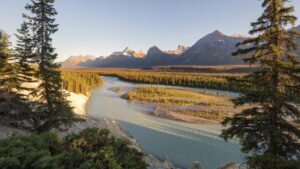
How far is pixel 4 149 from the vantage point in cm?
894

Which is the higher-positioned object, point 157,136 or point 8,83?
point 8,83

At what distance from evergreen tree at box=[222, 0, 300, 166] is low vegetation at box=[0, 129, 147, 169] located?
27.3ft

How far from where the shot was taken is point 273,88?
49.8 feet

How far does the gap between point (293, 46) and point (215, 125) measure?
33.9 m

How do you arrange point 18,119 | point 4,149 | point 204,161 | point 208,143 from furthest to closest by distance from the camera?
point 208,143 < point 204,161 < point 18,119 < point 4,149

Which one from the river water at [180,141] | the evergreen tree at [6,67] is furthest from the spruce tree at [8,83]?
A: the river water at [180,141]

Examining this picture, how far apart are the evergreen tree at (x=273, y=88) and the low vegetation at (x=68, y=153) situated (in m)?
8.33

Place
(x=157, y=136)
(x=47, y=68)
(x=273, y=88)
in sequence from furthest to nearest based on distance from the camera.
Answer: (x=157, y=136) → (x=47, y=68) → (x=273, y=88)

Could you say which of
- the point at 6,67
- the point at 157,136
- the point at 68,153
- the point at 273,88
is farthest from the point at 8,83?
the point at 273,88

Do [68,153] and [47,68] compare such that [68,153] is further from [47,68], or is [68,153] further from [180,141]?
[180,141]

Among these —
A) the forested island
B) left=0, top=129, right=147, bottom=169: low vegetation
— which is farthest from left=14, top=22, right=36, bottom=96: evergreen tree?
left=0, top=129, right=147, bottom=169: low vegetation

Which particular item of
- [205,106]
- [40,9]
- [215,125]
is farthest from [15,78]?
[205,106]

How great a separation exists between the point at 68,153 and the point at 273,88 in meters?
12.4

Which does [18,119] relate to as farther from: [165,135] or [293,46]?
[293,46]
